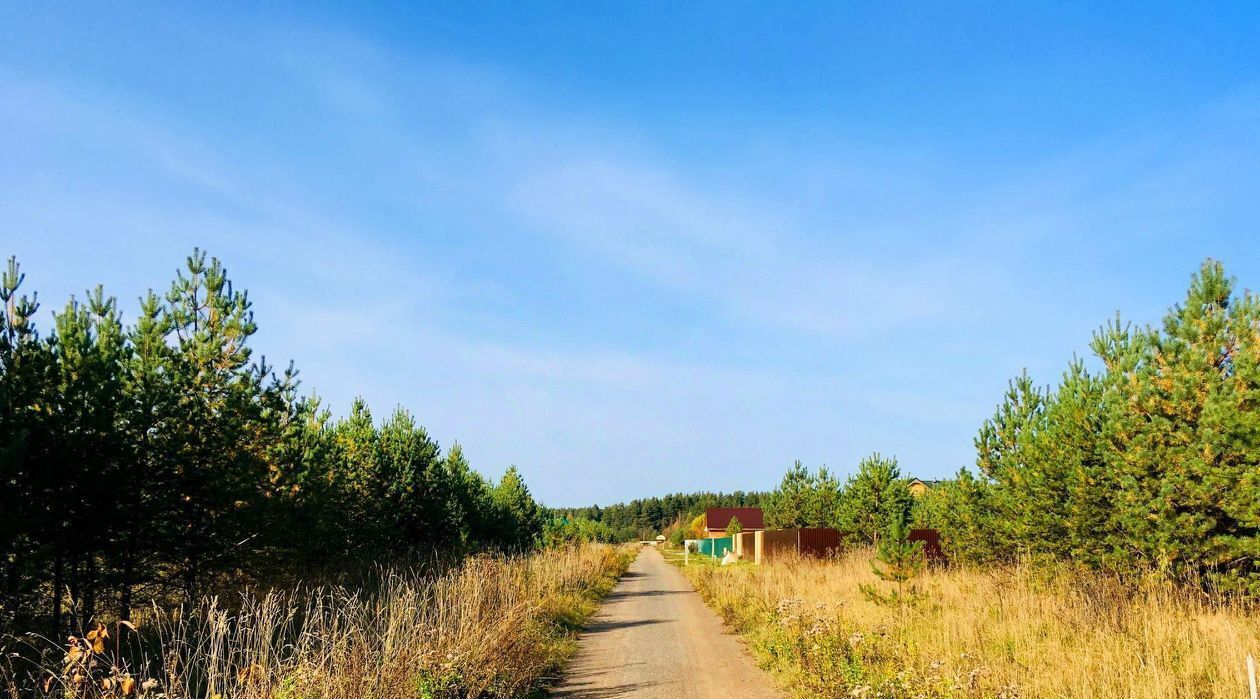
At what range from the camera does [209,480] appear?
1332 cm

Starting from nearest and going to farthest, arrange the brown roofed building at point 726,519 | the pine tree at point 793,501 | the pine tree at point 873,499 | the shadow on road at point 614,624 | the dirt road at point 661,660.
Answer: the dirt road at point 661,660 → the shadow on road at point 614,624 → the pine tree at point 873,499 → the pine tree at point 793,501 → the brown roofed building at point 726,519

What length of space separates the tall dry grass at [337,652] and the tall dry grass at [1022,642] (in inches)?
153

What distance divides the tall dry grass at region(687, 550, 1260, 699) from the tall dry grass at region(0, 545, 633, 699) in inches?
153

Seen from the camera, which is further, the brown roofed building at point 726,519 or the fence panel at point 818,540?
the brown roofed building at point 726,519

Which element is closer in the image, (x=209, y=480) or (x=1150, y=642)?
(x=1150, y=642)

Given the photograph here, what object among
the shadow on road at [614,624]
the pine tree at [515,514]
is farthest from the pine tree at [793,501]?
the shadow on road at [614,624]

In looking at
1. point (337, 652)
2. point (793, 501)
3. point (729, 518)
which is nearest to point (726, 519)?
point (729, 518)

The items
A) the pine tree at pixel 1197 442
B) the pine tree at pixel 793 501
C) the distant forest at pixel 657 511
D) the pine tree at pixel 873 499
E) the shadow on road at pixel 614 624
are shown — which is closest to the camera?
the pine tree at pixel 1197 442

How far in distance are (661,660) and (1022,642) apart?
5.31 meters

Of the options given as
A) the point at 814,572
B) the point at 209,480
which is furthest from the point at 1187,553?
the point at 209,480

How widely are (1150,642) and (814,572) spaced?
48.4 feet

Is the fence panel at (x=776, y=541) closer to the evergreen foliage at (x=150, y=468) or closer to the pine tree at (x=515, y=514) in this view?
the pine tree at (x=515, y=514)

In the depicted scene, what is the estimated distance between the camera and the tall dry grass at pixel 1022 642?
26.2 feet

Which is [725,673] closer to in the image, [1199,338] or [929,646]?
[929,646]
